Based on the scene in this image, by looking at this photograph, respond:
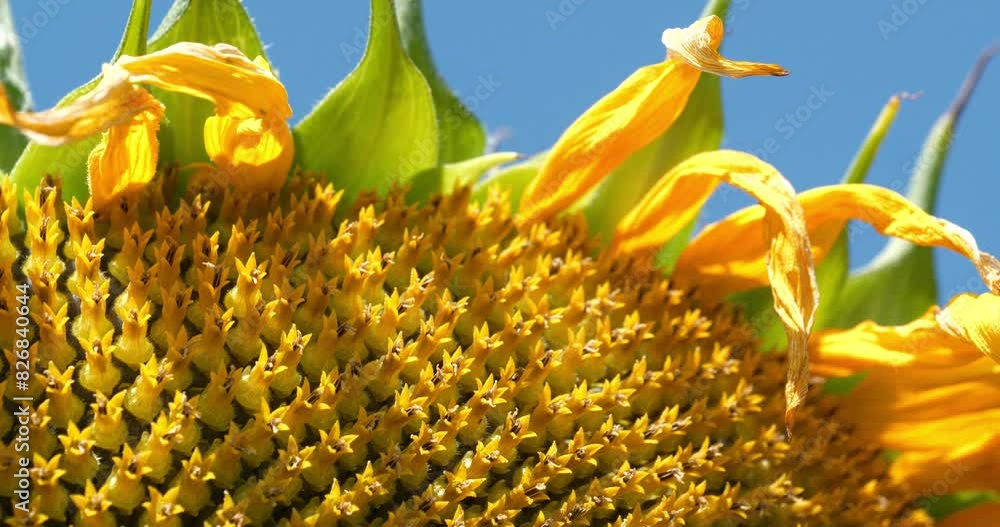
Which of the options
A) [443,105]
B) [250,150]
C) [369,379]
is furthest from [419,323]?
[443,105]

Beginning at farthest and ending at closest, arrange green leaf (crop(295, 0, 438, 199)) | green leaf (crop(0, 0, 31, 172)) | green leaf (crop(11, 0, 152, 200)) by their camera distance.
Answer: green leaf (crop(295, 0, 438, 199)), green leaf (crop(0, 0, 31, 172)), green leaf (crop(11, 0, 152, 200))

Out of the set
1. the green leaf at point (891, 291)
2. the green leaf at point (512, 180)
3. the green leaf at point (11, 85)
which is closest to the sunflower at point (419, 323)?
the green leaf at point (512, 180)

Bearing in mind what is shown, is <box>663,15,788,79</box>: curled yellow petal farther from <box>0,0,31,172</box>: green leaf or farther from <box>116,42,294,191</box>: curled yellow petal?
<box>0,0,31,172</box>: green leaf

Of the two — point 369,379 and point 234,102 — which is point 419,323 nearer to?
point 369,379

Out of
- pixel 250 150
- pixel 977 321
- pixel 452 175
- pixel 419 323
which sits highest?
pixel 250 150

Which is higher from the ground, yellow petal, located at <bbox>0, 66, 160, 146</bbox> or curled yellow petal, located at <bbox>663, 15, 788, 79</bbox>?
yellow petal, located at <bbox>0, 66, 160, 146</bbox>

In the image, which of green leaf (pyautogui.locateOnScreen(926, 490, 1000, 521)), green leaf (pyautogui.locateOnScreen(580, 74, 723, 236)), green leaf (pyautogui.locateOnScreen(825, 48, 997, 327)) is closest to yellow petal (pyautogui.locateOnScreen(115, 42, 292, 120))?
green leaf (pyautogui.locateOnScreen(580, 74, 723, 236))
